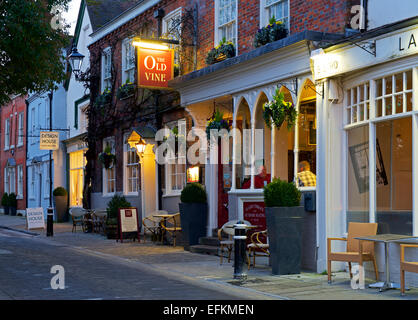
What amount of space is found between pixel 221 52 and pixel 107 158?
8689mm

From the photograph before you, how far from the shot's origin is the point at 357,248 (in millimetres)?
10797

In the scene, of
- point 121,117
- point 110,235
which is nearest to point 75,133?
point 121,117

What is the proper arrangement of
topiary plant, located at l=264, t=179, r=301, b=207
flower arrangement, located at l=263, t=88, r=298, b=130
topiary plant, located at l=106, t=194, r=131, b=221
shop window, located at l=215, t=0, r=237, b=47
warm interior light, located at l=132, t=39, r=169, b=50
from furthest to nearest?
topiary plant, located at l=106, t=194, r=131, b=221
warm interior light, located at l=132, t=39, r=169, b=50
shop window, located at l=215, t=0, r=237, b=47
flower arrangement, located at l=263, t=88, r=298, b=130
topiary plant, located at l=264, t=179, r=301, b=207

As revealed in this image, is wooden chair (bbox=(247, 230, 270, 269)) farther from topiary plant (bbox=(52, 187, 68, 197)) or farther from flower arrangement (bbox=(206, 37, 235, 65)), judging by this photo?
topiary plant (bbox=(52, 187, 68, 197))

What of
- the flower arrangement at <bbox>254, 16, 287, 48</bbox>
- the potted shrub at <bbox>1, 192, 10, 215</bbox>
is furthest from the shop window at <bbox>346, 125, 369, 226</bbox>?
the potted shrub at <bbox>1, 192, 10, 215</bbox>

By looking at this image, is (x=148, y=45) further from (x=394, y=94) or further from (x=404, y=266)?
(x=404, y=266)

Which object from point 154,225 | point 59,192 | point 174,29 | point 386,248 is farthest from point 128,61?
point 386,248

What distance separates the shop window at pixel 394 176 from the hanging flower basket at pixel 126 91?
37.7 feet

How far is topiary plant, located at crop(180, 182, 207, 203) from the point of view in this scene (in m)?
16.3

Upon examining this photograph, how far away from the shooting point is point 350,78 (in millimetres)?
11609

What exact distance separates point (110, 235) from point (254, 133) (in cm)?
785

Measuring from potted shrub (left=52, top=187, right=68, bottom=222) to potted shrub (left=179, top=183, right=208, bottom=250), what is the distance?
1355cm
